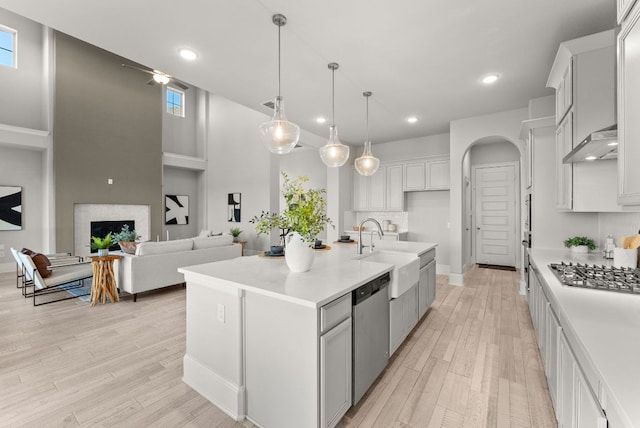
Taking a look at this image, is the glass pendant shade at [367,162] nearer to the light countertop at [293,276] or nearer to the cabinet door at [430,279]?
the cabinet door at [430,279]

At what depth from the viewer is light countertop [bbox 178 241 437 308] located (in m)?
1.56

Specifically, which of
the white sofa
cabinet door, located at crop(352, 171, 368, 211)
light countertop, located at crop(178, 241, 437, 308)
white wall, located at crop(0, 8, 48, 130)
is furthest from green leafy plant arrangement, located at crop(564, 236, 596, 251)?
white wall, located at crop(0, 8, 48, 130)

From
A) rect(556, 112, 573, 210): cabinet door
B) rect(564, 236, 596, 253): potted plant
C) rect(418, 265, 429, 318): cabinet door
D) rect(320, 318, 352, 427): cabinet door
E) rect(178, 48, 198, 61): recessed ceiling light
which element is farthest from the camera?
rect(418, 265, 429, 318): cabinet door

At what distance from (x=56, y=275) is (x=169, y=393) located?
11.0 feet

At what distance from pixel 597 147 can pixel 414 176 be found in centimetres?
422

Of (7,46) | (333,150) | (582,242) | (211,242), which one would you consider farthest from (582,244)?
(7,46)

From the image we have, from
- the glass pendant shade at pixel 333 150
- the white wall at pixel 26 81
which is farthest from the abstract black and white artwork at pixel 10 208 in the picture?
the glass pendant shade at pixel 333 150

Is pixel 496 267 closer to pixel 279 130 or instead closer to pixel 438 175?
pixel 438 175

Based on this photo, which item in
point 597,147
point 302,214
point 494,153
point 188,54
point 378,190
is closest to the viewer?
point 597,147

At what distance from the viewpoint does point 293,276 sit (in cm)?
194

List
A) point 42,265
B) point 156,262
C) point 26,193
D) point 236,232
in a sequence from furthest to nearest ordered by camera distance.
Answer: point 236,232
point 26,193
point 156,262
point 42,265

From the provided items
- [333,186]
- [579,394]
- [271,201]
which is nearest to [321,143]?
[333,186]

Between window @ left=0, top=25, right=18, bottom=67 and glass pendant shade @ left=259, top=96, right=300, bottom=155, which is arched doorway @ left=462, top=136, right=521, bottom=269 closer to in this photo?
glass pendant shade @ left=259, top=96, right=300, bottom=155

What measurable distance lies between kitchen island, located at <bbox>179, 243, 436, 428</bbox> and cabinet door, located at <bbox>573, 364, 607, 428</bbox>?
1.06 m
